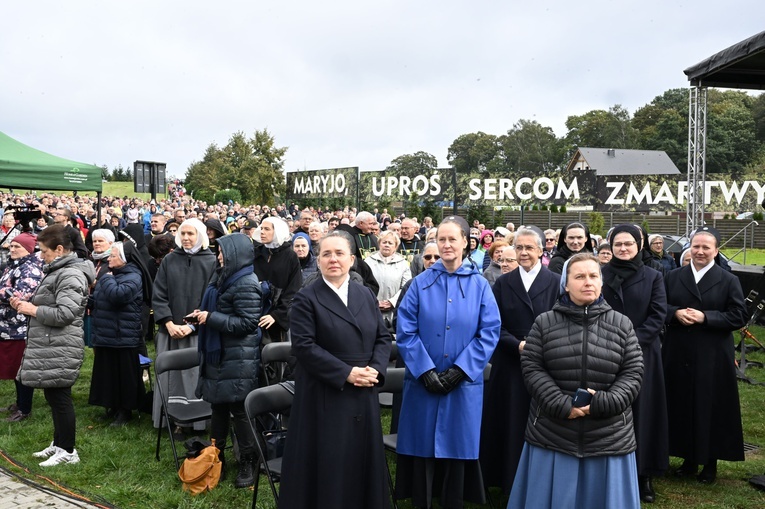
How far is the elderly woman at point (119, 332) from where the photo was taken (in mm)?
6453

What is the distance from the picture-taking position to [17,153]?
10758 millimetres

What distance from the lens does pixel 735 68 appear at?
10.9 meters

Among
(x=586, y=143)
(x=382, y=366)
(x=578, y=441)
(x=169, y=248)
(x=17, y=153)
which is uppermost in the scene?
(x=586, y=143)

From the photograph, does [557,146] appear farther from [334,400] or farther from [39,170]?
[334,400]

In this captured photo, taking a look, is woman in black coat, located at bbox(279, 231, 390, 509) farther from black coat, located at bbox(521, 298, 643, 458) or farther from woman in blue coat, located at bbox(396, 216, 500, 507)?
black coat, located at bbox(521, 298, 643, 458)

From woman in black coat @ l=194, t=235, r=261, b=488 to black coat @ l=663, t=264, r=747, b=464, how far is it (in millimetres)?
3271

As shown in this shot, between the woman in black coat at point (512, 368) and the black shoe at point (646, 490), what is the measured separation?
1.03m

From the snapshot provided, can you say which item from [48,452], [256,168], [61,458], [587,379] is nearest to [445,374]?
[587,379]

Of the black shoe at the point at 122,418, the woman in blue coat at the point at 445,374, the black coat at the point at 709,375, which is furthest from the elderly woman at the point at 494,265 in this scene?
the black shoe at the point at 122,418

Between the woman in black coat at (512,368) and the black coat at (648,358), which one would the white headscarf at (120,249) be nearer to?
the woman in black coat at (512,368)

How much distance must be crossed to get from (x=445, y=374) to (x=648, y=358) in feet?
5.61

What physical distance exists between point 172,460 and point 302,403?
2463 millimetres

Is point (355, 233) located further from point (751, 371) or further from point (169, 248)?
point (751, 371)

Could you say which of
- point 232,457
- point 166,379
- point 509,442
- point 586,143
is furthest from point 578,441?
point 586,143
